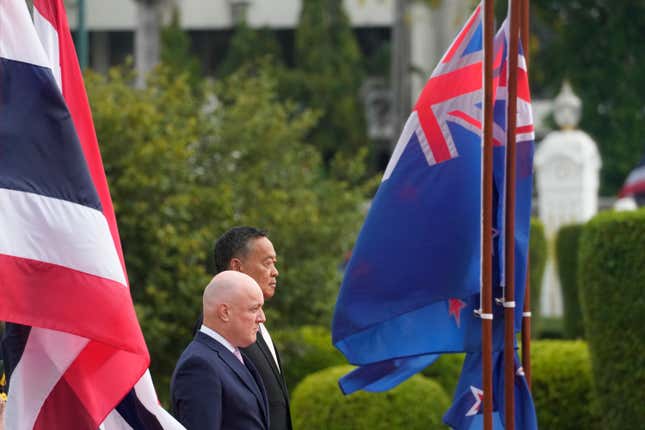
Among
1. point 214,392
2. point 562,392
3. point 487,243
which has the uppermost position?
point 487,243

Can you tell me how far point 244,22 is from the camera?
39219mm

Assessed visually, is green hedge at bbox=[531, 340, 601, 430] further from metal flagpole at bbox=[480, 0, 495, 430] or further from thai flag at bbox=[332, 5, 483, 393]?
metal flagpole at bbox=[480, 0, 495, 430]

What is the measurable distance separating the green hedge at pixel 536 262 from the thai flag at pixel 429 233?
10319 mm

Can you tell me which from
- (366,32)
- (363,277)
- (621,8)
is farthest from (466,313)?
(366,32)

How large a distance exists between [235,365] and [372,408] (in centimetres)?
451

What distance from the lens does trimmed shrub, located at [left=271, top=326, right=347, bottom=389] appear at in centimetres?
1291

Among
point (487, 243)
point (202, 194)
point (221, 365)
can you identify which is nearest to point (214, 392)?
point (221, 365)

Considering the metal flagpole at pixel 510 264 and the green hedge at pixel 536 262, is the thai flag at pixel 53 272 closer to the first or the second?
the metal flagpole at pixel 510 264

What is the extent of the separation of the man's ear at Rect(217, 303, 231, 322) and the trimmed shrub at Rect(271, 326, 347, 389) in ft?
24.5

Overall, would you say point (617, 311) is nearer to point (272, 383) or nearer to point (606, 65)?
point (272, 383)

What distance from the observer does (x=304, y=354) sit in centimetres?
1300

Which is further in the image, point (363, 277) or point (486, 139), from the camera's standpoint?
point (363, 277)

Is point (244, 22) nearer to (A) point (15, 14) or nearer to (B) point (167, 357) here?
(B) point (167, 357)

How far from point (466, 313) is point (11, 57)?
250 centimetres
